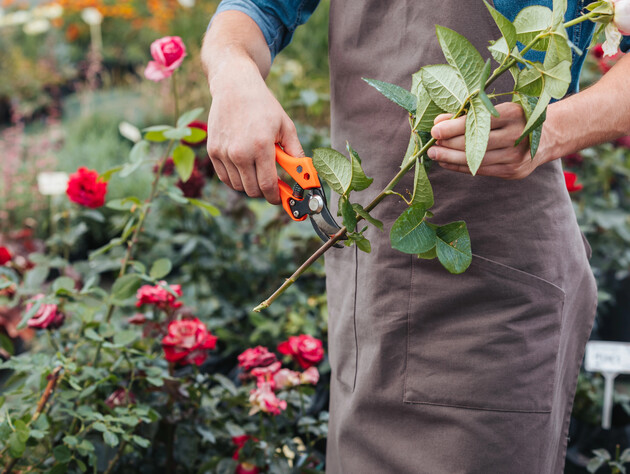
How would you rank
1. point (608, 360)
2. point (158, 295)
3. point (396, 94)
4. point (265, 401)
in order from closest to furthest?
point (396, 94)
point (265, 401)
point (158, 295)
point (608, 360)

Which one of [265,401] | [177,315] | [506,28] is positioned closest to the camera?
[506,28]

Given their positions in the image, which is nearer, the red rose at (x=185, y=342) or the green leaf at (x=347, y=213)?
the green leaf at (x=347, y=213)

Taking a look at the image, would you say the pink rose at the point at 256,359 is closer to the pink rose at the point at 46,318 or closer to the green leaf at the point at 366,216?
the pink rose at the point at 46,318

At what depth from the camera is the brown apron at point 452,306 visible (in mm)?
896

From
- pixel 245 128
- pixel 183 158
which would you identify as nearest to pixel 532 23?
pixel 245 128

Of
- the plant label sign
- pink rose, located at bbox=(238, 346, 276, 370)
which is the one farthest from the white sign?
pink rose, located at bbox=(238, 346, 276, 370)

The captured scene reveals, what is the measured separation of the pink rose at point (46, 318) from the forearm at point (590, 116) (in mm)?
1086

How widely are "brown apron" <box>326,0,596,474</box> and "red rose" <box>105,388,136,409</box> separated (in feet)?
1.87

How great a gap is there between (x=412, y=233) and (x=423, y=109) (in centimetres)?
16

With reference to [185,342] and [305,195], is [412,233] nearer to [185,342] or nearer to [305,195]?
[305,195]

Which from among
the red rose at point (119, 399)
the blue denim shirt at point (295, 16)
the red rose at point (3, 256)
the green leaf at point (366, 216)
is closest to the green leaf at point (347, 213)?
the green leaf at point (366, 216)

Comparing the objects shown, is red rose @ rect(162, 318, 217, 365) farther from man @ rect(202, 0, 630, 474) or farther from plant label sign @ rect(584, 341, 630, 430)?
plant label sign @ rect(584, 341, 630, 430)

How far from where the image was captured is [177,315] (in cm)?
151

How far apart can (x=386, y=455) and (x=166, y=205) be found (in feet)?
5.04
